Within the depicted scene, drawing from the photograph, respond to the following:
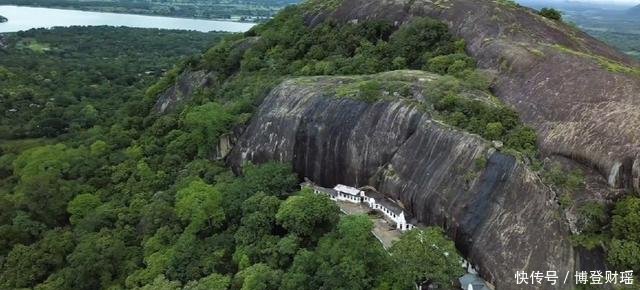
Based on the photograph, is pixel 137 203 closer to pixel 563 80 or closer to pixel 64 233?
pixel 64 233

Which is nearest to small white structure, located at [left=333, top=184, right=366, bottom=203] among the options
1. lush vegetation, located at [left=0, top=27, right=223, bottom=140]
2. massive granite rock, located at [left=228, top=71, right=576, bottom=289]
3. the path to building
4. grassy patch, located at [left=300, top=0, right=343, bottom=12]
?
the path to building

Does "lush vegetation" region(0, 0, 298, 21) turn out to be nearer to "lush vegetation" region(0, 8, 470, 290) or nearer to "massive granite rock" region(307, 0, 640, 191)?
"lush vegetation" region(0, 8, 470, 290)

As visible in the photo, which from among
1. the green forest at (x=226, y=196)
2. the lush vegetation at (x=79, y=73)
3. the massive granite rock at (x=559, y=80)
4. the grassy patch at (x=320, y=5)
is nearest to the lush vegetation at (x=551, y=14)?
the massive granite rock at (x=559, y=80)

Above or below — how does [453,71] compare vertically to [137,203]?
above

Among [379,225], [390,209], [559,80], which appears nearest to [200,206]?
[379,225]

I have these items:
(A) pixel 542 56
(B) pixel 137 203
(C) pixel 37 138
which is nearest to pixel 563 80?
(A) pixel 542 56

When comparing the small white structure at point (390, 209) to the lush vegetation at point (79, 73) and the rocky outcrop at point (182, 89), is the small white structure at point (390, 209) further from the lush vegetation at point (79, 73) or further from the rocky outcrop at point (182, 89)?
the lush vegetation at point (79, 73)
